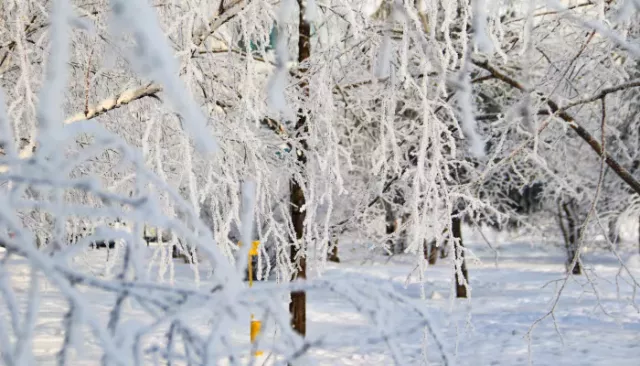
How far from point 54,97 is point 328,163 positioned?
242cm

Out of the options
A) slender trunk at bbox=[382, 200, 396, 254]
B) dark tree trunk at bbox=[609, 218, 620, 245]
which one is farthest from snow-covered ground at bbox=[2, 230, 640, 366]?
dark tree trunk at bbox=[609, 218, 620, 245]

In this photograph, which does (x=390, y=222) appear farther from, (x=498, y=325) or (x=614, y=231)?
(x=614, y=231)

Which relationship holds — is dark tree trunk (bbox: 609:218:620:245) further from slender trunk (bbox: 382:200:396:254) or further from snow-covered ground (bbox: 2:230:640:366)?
slender trunk (bbox: 382:200:396:254)

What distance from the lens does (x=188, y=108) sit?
→ 1.16 m

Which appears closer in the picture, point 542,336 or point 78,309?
point 78,309

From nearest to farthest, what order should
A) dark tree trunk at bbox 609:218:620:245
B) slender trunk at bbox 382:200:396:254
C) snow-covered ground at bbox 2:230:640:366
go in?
slender trunk at bbox 382:200:396:254 < snow-covered ground at bbox 2:230:640:366 < dark tree trunk at bbox 609:218:620:245

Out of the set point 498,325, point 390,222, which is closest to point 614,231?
point 498,325

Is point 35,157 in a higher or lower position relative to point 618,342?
higher

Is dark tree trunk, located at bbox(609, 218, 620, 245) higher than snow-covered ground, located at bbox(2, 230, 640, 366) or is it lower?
higher

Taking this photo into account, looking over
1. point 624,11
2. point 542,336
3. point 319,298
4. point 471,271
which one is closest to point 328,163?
point 624,11

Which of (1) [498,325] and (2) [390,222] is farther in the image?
(1) [498,325]

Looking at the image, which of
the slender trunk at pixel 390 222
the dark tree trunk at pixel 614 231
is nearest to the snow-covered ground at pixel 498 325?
the slender trunk at pixel 390 222

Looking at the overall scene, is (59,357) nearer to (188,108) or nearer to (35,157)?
(35,157)

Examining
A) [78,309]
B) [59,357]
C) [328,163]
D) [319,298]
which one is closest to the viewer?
[78,309]
